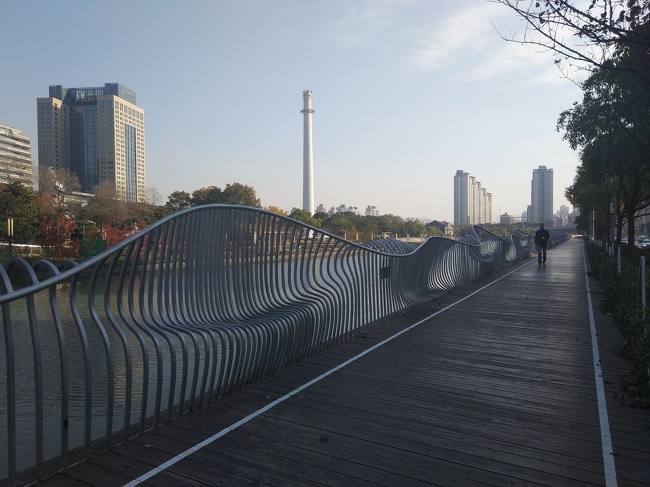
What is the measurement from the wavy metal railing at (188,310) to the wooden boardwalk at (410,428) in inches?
8.3

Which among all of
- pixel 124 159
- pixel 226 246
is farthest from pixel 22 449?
pixel 124 159

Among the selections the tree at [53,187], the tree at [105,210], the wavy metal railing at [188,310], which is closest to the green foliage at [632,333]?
the wavy metal railing at [188,310]

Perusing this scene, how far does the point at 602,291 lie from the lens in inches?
431

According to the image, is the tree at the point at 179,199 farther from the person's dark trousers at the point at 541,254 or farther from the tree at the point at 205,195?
the person's dark trousers at the point at 541,254

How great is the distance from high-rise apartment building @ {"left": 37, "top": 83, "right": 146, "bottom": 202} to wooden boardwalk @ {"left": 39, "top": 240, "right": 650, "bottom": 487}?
285 ft

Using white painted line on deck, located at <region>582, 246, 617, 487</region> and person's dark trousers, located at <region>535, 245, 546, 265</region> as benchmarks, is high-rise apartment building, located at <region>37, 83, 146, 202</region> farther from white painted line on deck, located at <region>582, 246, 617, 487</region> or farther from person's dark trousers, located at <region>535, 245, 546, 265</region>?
white painted line on deck, located at <region>582, 246, 617, 487</region>

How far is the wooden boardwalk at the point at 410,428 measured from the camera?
9.84 ft

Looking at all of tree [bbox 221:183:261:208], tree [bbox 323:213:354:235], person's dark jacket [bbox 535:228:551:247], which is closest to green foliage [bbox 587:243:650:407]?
person's dark jacket [bbox 535:228:551:247]

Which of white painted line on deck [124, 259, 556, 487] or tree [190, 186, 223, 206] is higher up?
tree [190, 186, 223, 206]

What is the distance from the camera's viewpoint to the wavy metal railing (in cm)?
303

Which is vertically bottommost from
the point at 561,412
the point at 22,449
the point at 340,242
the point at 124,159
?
the point at 22,449

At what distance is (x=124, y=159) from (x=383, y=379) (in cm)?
9730

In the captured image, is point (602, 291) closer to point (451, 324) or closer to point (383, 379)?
point (451, 324)

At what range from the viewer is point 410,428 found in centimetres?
368
